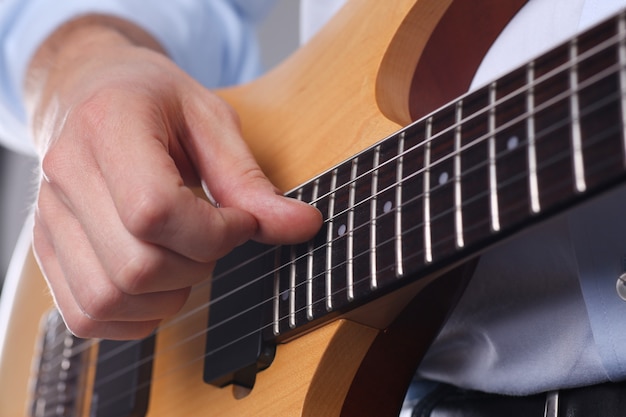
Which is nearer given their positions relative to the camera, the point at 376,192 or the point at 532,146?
the point at 532,146

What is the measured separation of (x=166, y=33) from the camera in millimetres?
1070

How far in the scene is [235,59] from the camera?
1.23 metres

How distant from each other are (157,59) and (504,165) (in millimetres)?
405

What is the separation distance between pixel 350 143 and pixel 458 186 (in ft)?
0.54

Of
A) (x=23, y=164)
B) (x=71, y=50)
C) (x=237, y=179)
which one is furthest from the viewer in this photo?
(x=23, y=164)

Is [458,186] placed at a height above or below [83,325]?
above

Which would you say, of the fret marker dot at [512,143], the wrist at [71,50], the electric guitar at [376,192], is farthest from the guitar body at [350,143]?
the wrist at [71,50]

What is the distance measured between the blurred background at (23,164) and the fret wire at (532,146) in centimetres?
142

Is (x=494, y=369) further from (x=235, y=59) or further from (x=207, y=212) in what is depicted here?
(x=235, y=59)

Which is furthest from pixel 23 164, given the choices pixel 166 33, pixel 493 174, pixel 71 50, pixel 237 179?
pixel 493 174

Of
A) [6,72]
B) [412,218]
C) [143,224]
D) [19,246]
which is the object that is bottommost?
[19,246]

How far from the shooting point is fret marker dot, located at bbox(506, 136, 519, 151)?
1.32ft

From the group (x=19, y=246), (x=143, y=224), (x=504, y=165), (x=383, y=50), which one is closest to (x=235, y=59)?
(x=19, y=246)

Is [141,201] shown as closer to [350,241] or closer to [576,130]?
Result: [350,241]
